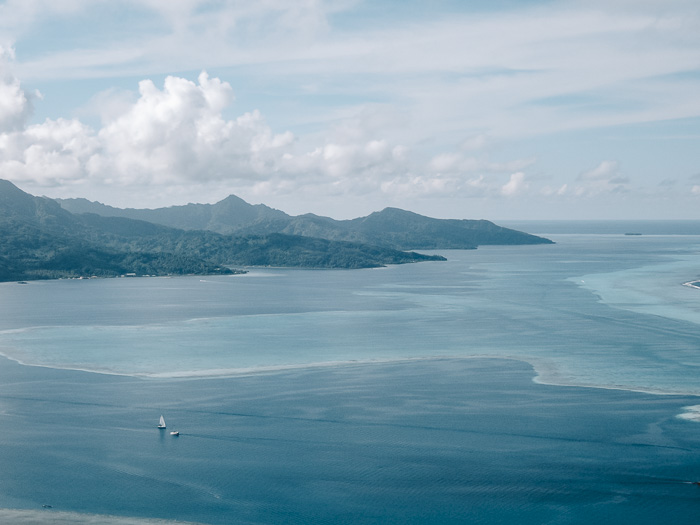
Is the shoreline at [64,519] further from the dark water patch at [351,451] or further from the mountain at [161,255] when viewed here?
the mountain at [161,255]

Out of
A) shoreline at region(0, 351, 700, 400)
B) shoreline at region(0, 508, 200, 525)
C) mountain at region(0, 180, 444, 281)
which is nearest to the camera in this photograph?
shoreline at region(0, 508, 200, 525)

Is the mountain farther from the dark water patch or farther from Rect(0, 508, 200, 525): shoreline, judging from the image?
Rect(0, 508, 200, 525): shoreline

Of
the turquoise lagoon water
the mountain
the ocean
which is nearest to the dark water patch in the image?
the ocean

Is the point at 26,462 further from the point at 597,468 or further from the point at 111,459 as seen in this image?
the point at 597,468

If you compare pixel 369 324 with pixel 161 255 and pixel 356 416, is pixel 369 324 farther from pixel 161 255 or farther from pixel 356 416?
pixel 161 255

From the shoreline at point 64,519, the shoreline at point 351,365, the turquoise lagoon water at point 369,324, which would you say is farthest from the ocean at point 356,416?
the turquoise lagoon water at point 369,324

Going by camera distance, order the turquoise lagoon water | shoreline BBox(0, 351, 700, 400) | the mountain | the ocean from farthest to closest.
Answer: the mountain → the turquoise lagoon water → shoreline BBox(0, 351, 700, 400) → the ocean

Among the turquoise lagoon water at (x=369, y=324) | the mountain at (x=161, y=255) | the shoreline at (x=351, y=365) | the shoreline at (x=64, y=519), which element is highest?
the mountain at (x=161, y=255)

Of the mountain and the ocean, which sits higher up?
the mountain
